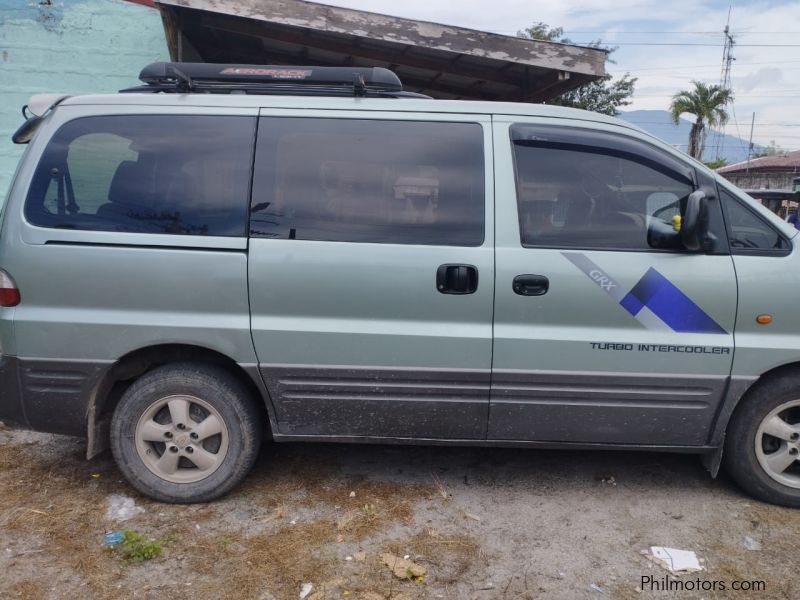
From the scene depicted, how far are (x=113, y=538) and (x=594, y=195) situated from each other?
3.01 meters

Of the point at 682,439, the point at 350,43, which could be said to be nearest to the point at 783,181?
the point at 350,43

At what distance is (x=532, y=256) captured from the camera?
3158 millimetres

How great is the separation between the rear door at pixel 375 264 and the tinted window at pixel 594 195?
23 cm

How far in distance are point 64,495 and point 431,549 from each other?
2.10 metres

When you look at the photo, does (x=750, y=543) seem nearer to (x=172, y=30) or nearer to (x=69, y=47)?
(x=172, y=30)

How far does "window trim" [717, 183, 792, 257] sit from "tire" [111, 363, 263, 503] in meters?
2.71

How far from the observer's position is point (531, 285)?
3.14 m

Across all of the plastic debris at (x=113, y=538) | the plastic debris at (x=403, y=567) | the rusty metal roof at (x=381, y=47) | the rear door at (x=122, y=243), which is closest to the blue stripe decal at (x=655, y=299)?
the plastic debris at (x=403, y=567)

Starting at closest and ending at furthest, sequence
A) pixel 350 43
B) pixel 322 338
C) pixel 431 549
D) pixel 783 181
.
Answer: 1. pixel 431 549
2. pixel 322 338
3. pixel 350 43
4. pixel 783 181

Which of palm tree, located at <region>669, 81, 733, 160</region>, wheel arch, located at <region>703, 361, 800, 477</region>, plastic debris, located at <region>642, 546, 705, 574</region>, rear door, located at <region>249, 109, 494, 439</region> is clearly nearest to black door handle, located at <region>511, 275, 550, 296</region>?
rear door, located at <region>249, 109, 494, 439</region>

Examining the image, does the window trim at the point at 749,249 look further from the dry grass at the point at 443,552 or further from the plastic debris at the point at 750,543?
the dry grass at the point at 443,552

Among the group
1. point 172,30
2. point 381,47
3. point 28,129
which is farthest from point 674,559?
point 172,30

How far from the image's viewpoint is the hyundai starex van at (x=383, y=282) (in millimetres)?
3152

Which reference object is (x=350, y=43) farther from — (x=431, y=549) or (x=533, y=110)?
(x=431, y=549)
